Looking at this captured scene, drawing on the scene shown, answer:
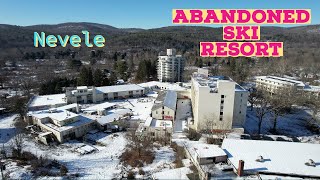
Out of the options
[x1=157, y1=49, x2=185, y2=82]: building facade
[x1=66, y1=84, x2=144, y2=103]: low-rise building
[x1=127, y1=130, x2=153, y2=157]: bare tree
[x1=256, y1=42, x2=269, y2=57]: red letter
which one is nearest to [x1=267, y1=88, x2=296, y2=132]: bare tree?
[x1=256, y1=42, x2=269, y2=57]: red letter

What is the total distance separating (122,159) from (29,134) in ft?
36.1

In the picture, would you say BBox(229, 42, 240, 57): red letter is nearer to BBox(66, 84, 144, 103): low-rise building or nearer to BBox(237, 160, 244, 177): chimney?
BBox(66, 84, 144, 103): low-rise building

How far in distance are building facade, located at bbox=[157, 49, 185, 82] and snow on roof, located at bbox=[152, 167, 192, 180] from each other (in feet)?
99.5

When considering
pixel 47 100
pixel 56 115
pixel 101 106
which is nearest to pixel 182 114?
pixel 101 106

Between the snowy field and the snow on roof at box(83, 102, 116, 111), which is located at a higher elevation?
the snow on roof at box(83, 102, 116, 111)

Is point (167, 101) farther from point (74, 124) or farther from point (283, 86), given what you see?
point (283, 86)

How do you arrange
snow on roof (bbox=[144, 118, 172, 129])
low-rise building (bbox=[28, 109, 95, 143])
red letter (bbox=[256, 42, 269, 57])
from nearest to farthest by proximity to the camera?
1. low-rise building (bbox=[28, 109, 95, 143])
2. snow on roof (bbox=[144, 118, 172, 129])
3. red letter (bbox=[256, 42, 269, 57])

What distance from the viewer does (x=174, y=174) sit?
52.7 ft

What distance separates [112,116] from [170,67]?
68.2ft

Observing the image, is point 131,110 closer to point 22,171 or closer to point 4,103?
point 22,171

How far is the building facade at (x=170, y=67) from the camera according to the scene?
1801 inches

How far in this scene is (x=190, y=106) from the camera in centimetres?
3219

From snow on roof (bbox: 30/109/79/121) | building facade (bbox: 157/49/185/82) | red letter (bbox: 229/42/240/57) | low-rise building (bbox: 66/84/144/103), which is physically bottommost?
snow on roof (bbox: 30/109/79/121)

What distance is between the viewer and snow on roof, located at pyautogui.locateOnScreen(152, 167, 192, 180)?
1580 cm
